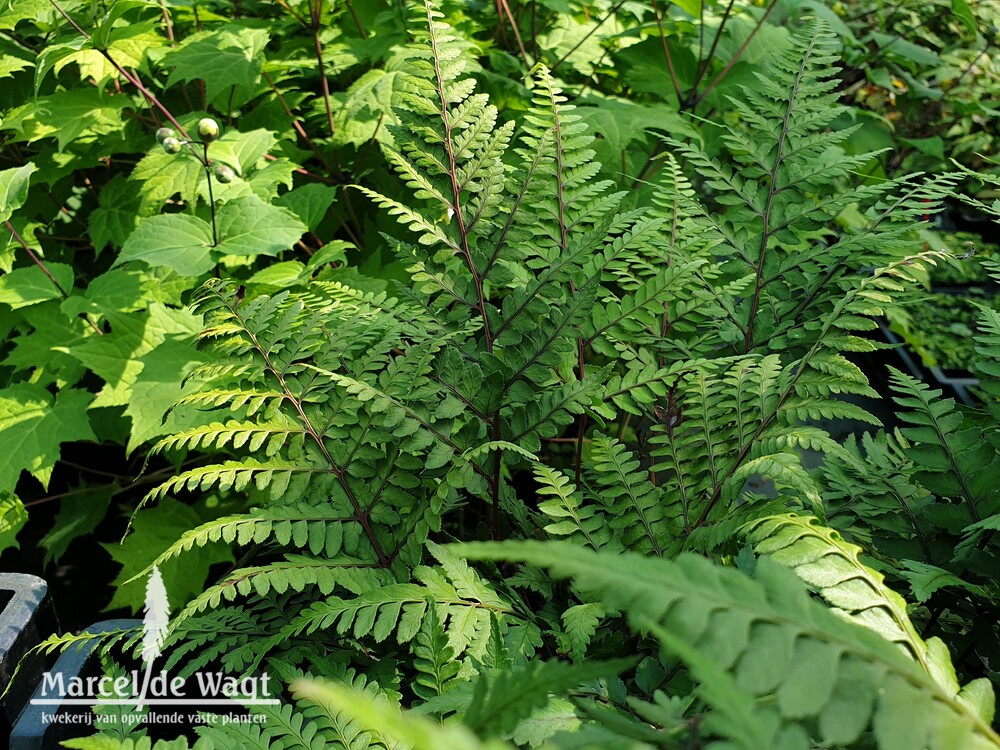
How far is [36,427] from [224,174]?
0.64 meters

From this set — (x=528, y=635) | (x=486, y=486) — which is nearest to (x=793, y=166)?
(x=486, y=486)

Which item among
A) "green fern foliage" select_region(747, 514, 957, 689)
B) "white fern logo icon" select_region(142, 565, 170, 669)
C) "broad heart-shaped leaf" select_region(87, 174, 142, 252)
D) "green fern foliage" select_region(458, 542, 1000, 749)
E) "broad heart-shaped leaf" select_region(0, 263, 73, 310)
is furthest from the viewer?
"broad heart-shaped leaf" select_region(87, 174, 142, 252)

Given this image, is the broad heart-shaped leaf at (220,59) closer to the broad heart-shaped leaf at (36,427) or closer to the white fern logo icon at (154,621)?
the broad heart-shaped leaf at (36,427)

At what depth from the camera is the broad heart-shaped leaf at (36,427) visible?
150 centimetres

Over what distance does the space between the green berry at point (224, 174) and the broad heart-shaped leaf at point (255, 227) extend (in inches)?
1.6

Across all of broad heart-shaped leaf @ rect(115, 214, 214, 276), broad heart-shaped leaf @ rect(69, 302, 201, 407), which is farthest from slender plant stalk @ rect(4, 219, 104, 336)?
broad heart-shaped leaf @ rect(115, 214, 214, 276)

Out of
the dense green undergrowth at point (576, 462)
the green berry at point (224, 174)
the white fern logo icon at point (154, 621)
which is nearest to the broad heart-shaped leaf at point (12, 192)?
the dense green undergrowth at point (576, 462)

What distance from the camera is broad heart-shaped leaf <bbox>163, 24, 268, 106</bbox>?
162 cm

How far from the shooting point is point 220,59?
1.63 m

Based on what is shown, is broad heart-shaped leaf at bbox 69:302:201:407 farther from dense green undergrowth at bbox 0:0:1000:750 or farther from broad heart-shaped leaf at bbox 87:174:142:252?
broad heart-shaped leaf at bbox 87:174:142:252

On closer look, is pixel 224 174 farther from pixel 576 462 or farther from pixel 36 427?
pixel 576 462

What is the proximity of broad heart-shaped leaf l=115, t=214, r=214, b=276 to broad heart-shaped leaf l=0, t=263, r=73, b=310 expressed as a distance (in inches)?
12.8

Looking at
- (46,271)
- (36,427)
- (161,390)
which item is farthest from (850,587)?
(46,271)

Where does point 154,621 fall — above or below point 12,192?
below
